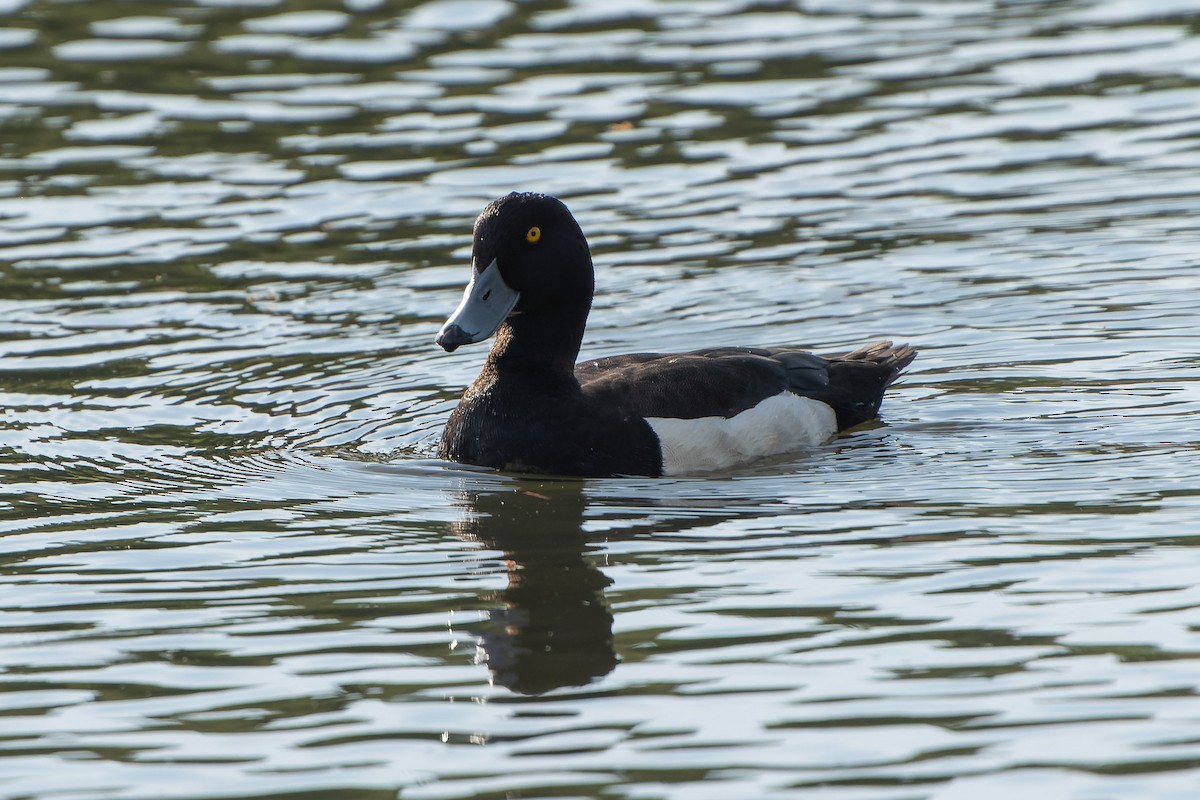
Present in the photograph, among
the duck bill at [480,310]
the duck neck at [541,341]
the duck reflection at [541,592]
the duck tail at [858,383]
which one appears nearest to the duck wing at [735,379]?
the duck tail at [858,383]

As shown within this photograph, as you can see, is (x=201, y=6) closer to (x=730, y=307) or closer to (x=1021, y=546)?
(x=730, y=307)

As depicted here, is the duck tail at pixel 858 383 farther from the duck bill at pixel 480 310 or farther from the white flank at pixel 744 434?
the duck bill at pixel 480 310

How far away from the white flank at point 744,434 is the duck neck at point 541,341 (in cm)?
57

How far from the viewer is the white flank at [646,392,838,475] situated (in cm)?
900

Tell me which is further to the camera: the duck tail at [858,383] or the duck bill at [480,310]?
the duck tail at [858,383]

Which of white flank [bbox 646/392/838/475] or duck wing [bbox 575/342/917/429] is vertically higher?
duck wing [bbox 575/342/917/429]

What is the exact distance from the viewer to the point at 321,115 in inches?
620

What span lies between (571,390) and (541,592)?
7.05 feet

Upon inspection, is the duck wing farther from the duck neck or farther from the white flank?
the duck neck

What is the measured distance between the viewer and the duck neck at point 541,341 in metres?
9.12

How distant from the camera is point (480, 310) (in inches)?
356

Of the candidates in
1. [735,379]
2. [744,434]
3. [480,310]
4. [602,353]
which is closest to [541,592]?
[480,310]

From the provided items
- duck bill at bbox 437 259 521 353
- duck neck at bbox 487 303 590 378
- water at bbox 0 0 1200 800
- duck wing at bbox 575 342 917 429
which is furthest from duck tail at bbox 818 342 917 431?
duck bill at bbox 437 259 521 353

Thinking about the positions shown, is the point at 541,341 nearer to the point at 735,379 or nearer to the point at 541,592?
the point at 735,379
